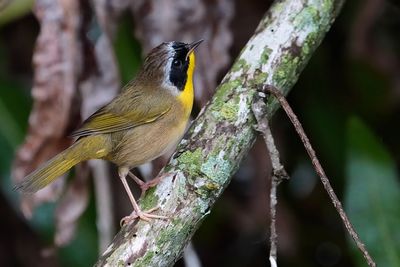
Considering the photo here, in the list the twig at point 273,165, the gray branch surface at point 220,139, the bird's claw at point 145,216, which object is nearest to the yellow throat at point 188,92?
the gray branch surface at point 220,139

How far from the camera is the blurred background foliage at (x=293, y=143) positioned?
3887 millimetres

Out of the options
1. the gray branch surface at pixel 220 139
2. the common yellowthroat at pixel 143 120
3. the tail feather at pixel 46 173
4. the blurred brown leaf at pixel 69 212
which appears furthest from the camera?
the blurred brown leaf at pixel 69 212

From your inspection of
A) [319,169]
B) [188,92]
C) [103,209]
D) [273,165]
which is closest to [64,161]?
[103,209]

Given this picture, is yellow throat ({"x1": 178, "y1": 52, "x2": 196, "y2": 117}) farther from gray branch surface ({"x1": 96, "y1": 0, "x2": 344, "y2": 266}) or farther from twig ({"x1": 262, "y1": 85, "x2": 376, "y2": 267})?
twig ({"x1": 262, "y1": 85, "x2": 376, "y2": 267})

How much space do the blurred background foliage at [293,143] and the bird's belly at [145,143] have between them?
0.67 m

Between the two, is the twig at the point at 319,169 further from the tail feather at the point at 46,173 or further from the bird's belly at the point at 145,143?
the tail feather at the point at 46,173

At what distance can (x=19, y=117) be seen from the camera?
157 inches

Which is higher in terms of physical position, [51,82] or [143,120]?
[51,82]

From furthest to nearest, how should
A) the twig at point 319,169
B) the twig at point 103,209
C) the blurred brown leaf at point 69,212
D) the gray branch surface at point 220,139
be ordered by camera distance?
the twig at point 103,209, the blurred brown leaf at point 69,212, the gray branch surface at point 220,139, the twig at point 319,169

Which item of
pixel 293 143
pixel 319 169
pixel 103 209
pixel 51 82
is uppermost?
pixel 51 82

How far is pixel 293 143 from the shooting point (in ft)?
14.2

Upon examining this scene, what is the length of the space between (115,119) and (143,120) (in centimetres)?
12

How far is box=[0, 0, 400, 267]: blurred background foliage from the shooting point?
389cm

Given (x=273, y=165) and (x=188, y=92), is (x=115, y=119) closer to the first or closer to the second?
(x=188, y=92)
